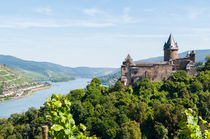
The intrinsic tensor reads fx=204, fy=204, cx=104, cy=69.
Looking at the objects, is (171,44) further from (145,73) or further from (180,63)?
(145,73)

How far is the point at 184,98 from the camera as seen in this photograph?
34750 millimetres

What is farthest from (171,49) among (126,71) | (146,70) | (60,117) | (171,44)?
(60,117)

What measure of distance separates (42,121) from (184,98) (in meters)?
26.1

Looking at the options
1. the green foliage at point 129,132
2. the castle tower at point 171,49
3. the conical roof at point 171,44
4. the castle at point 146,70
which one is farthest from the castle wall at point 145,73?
the green foliage at point 129,132

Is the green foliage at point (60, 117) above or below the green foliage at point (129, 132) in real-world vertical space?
above

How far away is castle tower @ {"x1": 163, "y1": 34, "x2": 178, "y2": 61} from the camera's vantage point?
45.5m

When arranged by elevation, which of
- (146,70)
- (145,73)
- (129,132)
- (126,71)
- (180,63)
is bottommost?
(129,132)

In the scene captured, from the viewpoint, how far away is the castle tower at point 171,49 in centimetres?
4546

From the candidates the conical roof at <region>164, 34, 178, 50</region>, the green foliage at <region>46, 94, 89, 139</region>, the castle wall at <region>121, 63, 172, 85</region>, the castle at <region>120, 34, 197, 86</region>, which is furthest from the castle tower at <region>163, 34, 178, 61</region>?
the green foliage at <region>46, 94, 89, 139</region>

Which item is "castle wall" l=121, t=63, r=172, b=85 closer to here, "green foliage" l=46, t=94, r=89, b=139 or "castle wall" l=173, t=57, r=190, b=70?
"castle wall" l=173, t=57, r=190, b=70

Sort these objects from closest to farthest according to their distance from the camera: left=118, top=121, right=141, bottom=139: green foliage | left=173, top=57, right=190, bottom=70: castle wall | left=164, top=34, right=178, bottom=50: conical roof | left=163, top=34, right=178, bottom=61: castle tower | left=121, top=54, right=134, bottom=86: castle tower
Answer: left=118, top=121, right=141, bottom=139: green foliage → left=121, top=54, right=134, bottom=86: castle tower → left=173, top=57, right=190, bottom=70: castle wall → left=163, top=34, right=178, bottom=61: castle tower → left=164, top=34, right=178, bottom=50: conical roof

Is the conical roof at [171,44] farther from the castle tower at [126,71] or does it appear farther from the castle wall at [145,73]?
the castle tower at [126,71]

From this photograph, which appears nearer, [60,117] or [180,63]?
[60,117]

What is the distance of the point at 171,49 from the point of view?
45281 millimetres
